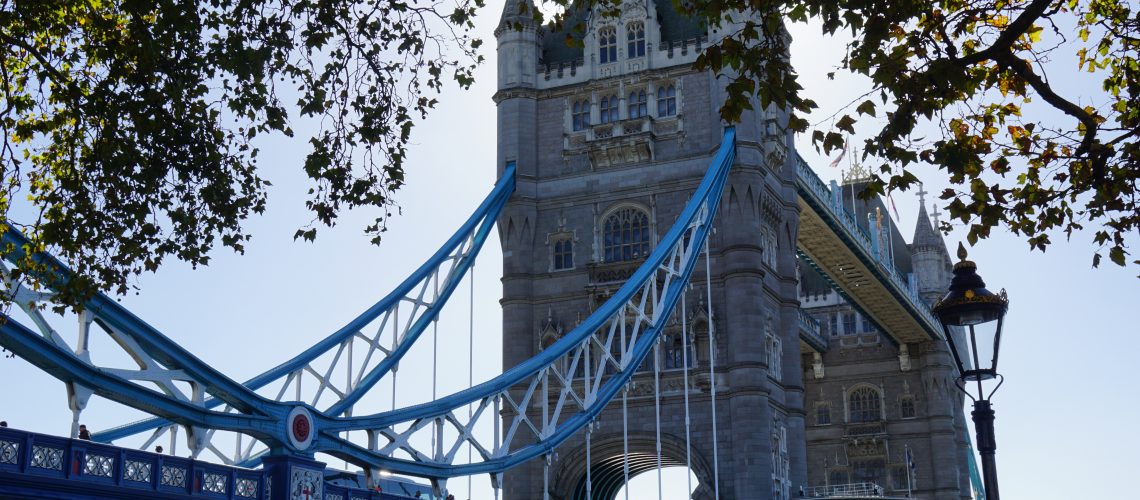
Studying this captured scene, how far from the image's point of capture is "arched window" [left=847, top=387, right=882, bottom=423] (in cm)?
6738

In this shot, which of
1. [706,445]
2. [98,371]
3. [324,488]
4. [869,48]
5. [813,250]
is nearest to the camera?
[869,48]

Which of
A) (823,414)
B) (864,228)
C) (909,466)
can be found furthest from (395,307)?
(864,228)

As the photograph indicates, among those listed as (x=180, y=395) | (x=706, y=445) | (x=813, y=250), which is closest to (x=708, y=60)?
(x=180, y=395)

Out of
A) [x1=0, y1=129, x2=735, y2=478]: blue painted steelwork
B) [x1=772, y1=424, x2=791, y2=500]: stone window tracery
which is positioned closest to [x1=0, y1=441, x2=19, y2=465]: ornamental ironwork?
[x1=0, y1=129, x2=735, y2=478]: blue painted steelwork

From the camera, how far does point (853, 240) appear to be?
5450 centimetres

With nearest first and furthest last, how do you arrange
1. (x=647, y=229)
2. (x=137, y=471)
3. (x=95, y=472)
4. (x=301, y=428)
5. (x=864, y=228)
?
(x=95, y=472) < (x=137, y=471) < (x=301, y=428) < (x=647, y=229) < (x=864, y=228)

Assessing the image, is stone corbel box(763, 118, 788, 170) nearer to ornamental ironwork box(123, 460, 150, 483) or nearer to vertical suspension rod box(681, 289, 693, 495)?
vertical suspension rod box(681, 289, 693, 495)

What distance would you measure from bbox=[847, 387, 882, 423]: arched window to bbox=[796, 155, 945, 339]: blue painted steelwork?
13.2 feet

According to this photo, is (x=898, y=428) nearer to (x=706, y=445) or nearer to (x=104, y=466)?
(x=706, y=445)

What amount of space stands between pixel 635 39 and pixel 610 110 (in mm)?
2496

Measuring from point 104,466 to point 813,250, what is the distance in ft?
131

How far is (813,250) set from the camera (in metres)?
55.7

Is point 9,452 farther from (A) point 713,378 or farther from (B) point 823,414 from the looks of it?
(B) point 823,414

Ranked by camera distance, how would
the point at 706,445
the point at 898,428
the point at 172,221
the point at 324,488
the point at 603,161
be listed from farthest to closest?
the point at 898,428, the point at 603,161, the point at 706,445, the point at 324,488, the point at 172,221
